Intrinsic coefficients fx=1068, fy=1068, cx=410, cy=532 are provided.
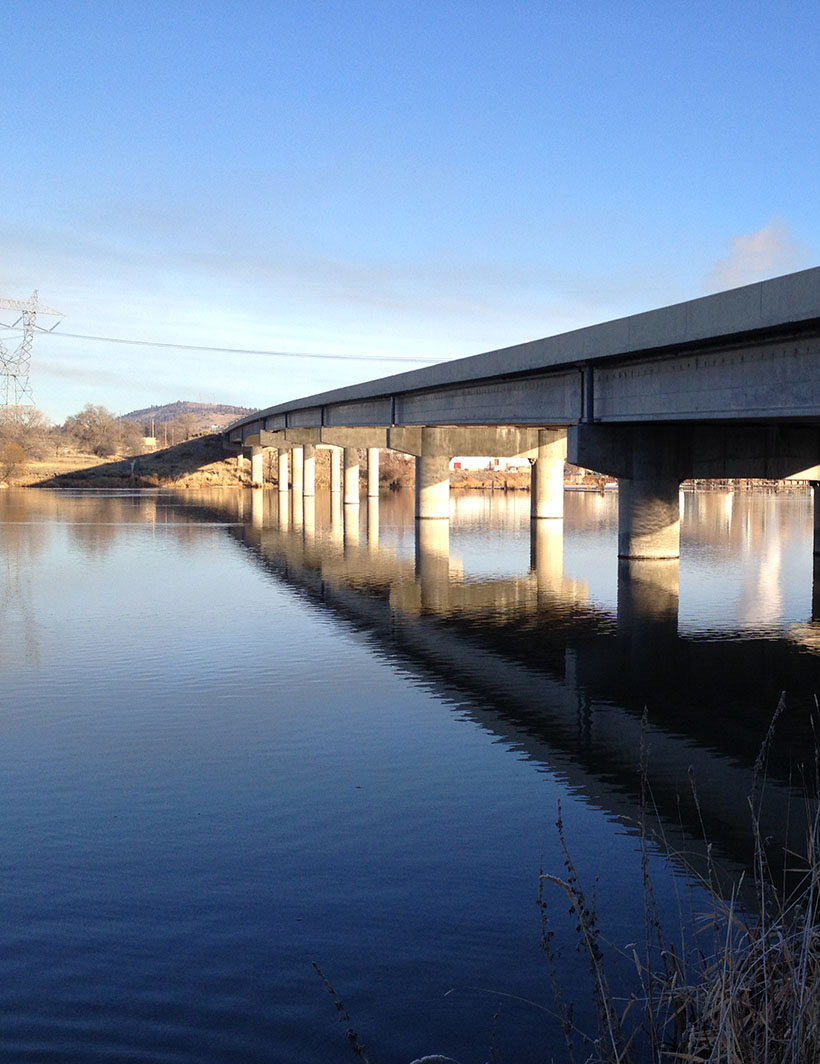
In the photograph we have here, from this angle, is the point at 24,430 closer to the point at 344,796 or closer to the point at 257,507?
the point at 257,507

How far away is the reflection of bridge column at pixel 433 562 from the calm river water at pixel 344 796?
677 mm

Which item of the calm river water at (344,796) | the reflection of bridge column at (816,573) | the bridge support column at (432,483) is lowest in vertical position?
the calm river water at (344,796)

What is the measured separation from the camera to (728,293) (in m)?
22.2

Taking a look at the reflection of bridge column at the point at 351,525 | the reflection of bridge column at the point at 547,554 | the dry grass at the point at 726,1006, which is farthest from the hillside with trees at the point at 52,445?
the dry grass at the point at 726,1006

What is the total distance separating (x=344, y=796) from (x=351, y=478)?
70.6 metres

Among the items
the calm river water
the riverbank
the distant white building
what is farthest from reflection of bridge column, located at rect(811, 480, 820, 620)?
the distant white building

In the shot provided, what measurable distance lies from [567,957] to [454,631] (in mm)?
15575

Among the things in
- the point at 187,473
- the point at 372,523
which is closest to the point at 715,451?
the point at 372,523

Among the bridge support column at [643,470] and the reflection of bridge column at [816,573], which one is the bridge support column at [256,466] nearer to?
the reflection of bridge column at [816,573]

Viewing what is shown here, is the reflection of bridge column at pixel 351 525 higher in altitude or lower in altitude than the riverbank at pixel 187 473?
lower

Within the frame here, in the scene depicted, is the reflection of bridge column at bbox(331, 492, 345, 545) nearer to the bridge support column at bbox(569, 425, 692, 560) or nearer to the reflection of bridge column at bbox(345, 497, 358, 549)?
the reflection of bridge column at bbox(345, 497, 358, 549)

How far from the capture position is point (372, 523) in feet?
202

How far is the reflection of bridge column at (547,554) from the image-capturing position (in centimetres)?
3291

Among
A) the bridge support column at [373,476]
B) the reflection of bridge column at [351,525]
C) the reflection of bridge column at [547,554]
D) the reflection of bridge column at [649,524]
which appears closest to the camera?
the reflection of bridge column at [547,554]
